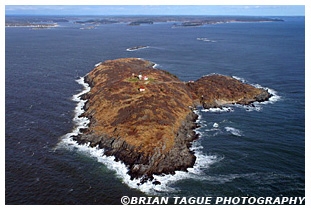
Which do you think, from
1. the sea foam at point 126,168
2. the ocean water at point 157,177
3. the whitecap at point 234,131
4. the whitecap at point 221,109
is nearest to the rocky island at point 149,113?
the sea foam at point 126,168

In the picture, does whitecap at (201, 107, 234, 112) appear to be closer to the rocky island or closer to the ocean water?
the ocean water

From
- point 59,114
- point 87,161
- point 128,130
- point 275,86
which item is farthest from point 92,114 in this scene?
point 275,86

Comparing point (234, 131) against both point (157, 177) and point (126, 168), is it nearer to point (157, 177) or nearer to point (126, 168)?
point (157, 177)

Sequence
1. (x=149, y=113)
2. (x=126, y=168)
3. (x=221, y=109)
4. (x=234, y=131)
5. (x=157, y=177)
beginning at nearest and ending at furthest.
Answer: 1. (x=157, y=177)
2. (x=126, y=168)
3. (x=149, y=113)
4. (x=234, y=131)
5. (x=221, y=109)

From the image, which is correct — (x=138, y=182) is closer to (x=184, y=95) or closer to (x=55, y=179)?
(x=55, y=179)

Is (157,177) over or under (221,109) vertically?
under

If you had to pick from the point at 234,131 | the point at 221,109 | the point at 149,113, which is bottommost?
the point at 234,131

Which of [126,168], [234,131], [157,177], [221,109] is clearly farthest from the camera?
[221,109]

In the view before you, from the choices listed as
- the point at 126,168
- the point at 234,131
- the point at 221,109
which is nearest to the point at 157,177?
the point at 126,168

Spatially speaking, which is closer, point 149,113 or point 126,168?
point 126,168
